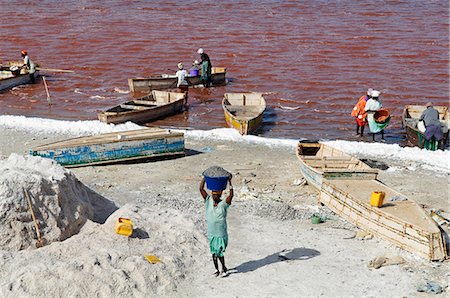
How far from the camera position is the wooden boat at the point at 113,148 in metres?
17.0

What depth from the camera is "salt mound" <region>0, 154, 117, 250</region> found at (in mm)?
11133

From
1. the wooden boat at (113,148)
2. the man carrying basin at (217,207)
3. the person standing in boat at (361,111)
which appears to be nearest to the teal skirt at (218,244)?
the man carrying basin at (217,207)

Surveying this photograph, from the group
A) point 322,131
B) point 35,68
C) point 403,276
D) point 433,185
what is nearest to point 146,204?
point 403,276

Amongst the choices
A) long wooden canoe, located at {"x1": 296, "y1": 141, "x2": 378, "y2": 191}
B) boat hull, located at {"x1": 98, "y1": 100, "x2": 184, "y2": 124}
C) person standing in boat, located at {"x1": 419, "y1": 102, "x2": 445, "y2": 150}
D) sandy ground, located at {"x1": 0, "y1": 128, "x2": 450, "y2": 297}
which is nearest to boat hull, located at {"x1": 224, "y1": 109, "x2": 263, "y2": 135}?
boat hull, located at {"x1": 98, "y1": 100, "x2": 184, "y2": 124}

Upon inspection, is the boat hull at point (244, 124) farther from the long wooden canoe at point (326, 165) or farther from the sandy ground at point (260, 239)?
the long wooden canoe at point (326, 165)

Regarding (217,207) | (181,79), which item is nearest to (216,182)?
(217,207)

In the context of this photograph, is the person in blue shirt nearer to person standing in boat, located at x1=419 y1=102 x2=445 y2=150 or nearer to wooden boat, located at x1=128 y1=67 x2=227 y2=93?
person standing in boat, located at x1=419 y1=102 x2=445 y2=150

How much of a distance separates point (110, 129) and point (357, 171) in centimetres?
966

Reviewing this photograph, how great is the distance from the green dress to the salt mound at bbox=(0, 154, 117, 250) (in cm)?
275

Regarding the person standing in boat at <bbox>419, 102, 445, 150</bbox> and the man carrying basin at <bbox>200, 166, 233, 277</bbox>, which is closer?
the man carrying basin at <bbox>200, 166, 233, 277</bbox>

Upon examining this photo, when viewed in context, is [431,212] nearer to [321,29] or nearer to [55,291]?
[55,291]

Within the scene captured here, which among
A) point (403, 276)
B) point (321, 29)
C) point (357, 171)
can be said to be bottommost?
point (403, 276)

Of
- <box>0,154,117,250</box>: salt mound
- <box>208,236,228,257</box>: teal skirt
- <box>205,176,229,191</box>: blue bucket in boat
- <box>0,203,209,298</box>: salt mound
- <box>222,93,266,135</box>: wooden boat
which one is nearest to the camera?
<box>0,203,209,298</box>: salt mound

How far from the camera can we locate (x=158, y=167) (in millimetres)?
17562
